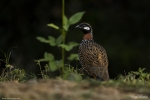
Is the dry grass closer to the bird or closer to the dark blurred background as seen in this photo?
the bird

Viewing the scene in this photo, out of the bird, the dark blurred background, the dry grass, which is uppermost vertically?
the dark blurred background

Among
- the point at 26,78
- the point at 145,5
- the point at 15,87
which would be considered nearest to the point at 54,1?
the point at 145,5

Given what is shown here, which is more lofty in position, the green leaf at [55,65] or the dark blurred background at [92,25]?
the dark blurred background at [92,25]

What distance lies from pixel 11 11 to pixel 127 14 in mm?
3383

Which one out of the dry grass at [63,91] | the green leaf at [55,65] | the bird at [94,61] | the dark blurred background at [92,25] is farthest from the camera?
the dark blurred background at [92,25]

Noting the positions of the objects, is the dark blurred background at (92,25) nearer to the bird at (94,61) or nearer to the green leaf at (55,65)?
the bird at (94,61)

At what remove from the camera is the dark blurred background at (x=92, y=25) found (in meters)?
18.1

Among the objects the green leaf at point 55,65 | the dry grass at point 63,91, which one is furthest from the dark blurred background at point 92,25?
the dry grass at point 63,91

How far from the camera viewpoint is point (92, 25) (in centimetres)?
1888

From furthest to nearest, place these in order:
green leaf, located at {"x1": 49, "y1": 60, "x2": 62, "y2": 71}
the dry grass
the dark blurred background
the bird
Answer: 1. the dark blurred background
2. the bird
3. green leaf, located at {"x1": 49, "y1": 60, "x2": 62, "y2": 71}
4. the dry grass

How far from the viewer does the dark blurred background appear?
18109 millimetres

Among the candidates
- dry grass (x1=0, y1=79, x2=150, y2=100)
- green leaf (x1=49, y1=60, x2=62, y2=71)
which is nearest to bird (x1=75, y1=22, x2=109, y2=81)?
green leaf (x1=49, y1=60, x2=62, y2=71)

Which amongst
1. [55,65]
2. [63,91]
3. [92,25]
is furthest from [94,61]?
[92,25]

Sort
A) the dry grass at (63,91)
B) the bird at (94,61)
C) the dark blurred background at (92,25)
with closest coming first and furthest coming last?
the dry grass at (63,91) → the bird at (94,61) → the dark blurred background at (92,25)
